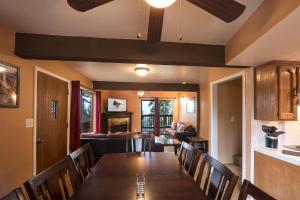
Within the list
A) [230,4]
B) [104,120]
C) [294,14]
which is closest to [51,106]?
[230,4]

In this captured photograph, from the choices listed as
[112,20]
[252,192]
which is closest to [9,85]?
[112,20]

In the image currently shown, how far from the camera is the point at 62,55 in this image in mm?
2678

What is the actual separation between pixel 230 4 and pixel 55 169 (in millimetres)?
1642

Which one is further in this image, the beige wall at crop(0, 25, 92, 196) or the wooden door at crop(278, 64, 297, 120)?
the wooden door at crop(278, 64, 297, 120)

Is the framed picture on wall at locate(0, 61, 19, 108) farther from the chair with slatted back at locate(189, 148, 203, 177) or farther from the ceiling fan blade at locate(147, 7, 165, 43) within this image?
the chair with slatted back at locate(189, 148, 203, 177)

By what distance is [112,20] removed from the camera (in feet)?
7.58

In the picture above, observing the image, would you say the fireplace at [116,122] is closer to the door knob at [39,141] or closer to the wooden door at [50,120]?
the wooden door at [50,120]

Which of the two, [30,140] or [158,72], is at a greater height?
[158,72]

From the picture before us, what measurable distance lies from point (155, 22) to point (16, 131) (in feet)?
7.04

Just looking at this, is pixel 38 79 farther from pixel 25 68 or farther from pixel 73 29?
pixel 73 29

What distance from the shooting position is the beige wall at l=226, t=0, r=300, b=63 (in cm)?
159

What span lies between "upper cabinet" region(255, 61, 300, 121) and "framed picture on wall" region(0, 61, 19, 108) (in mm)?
3242

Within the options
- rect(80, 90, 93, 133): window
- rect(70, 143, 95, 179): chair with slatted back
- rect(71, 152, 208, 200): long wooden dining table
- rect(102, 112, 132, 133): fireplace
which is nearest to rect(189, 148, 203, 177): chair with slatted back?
rect(71, 152, 208, 200): long wooden dining table

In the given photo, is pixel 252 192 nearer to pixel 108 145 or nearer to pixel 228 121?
pixel 108 145
